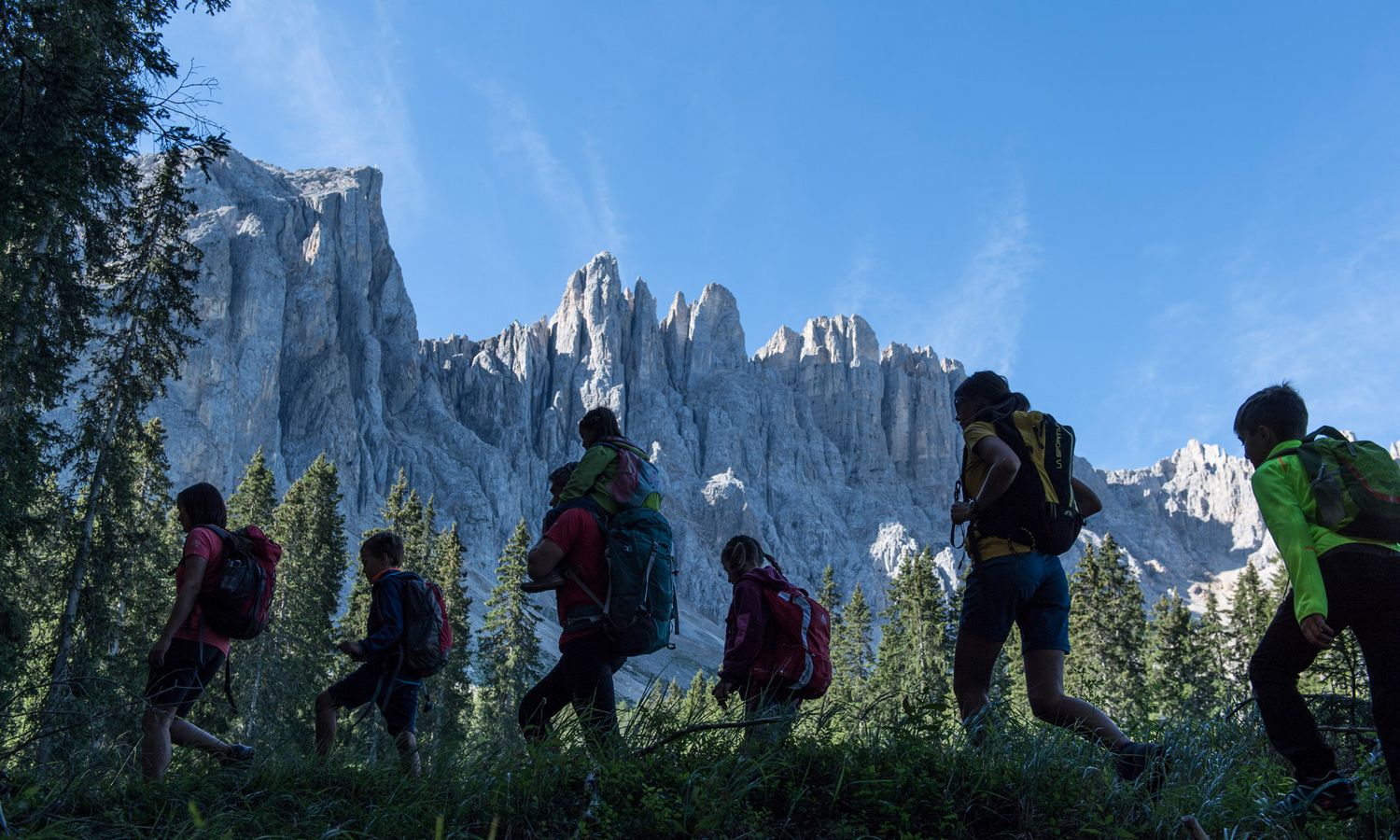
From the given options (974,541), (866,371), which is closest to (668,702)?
(974,541)

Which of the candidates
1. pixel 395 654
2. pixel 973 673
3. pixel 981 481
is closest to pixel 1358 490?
pixel 981 481

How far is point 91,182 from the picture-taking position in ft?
29.5

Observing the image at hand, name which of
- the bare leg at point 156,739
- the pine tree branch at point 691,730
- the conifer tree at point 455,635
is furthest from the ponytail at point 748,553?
the conifer tree at point 455,635

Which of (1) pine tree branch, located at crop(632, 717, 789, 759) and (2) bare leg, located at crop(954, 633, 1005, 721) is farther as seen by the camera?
(2) bare leg, located at crop(954, 633, 1005, 721)

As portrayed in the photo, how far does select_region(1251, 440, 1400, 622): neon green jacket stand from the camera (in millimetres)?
3746

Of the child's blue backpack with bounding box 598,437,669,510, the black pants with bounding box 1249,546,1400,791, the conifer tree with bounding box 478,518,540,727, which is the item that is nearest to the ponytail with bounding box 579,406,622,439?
the child's blue backpack with bounding box 598,437,669,510

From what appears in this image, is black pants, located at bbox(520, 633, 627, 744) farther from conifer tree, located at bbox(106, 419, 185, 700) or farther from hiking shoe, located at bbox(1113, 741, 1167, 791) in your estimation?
conifer tree, located at bbox(106, 419, 185, 700)

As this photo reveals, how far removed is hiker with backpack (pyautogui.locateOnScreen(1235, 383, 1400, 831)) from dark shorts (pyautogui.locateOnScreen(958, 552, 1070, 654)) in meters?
0.95

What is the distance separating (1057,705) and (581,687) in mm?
2488

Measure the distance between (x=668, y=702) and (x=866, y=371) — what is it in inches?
7309

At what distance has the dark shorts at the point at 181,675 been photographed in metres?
5.42

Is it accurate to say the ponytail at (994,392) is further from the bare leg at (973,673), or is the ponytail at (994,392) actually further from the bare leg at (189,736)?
the bare leg at (189,736)

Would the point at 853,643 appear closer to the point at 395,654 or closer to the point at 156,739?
the point at 395,654

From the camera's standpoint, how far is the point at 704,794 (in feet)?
11.0
